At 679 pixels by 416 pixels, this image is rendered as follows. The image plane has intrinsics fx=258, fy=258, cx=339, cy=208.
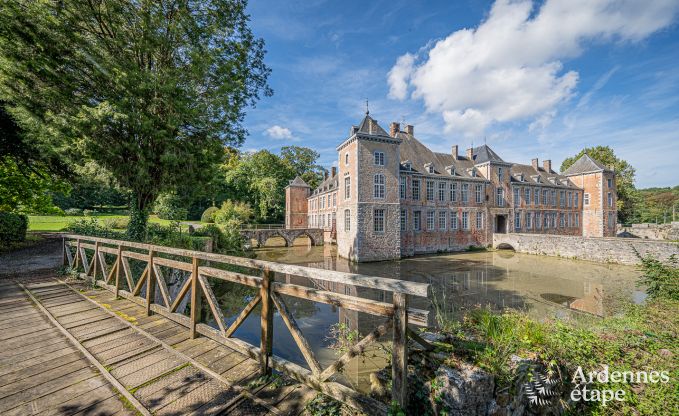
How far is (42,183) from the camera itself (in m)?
12.8

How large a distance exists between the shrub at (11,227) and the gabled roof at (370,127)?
65.5 feet

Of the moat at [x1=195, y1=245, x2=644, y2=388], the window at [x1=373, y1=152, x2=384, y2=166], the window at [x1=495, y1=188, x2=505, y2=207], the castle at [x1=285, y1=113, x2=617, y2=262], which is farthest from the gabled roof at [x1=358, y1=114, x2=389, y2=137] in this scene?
the window at [x1=495, y1=188, x2=505, y2=207]

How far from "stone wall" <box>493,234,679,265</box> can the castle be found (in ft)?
10.5

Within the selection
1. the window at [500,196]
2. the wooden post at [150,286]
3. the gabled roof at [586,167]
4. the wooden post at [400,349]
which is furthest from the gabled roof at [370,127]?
the gabled roof at [586,167]

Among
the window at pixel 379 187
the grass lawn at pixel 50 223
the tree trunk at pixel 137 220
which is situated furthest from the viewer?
the window at pixel 379 187

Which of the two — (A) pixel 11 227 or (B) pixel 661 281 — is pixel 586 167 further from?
(A) pixel 11 227

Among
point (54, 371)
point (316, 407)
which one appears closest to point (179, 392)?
point (316, 407)

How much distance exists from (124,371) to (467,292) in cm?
1261

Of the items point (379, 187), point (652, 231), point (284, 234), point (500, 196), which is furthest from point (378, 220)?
point (652, 231)

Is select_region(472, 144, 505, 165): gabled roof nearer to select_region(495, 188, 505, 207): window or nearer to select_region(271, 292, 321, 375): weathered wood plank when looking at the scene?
select_region(495, 188, 505, 207): window

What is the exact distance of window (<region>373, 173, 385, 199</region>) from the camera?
20562 millimetres

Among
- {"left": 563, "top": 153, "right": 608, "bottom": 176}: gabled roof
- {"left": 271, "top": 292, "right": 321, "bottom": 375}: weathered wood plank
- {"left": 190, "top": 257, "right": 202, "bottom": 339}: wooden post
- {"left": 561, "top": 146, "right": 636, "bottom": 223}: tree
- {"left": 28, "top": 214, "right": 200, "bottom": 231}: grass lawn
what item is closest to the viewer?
{"left": 271, "top": 292, "right": 321, "bottom": 375}: weathered wood plank

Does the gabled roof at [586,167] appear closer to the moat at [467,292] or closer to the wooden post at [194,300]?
the moat at [467,292]

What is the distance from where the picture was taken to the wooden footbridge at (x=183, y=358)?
2.34 metres
